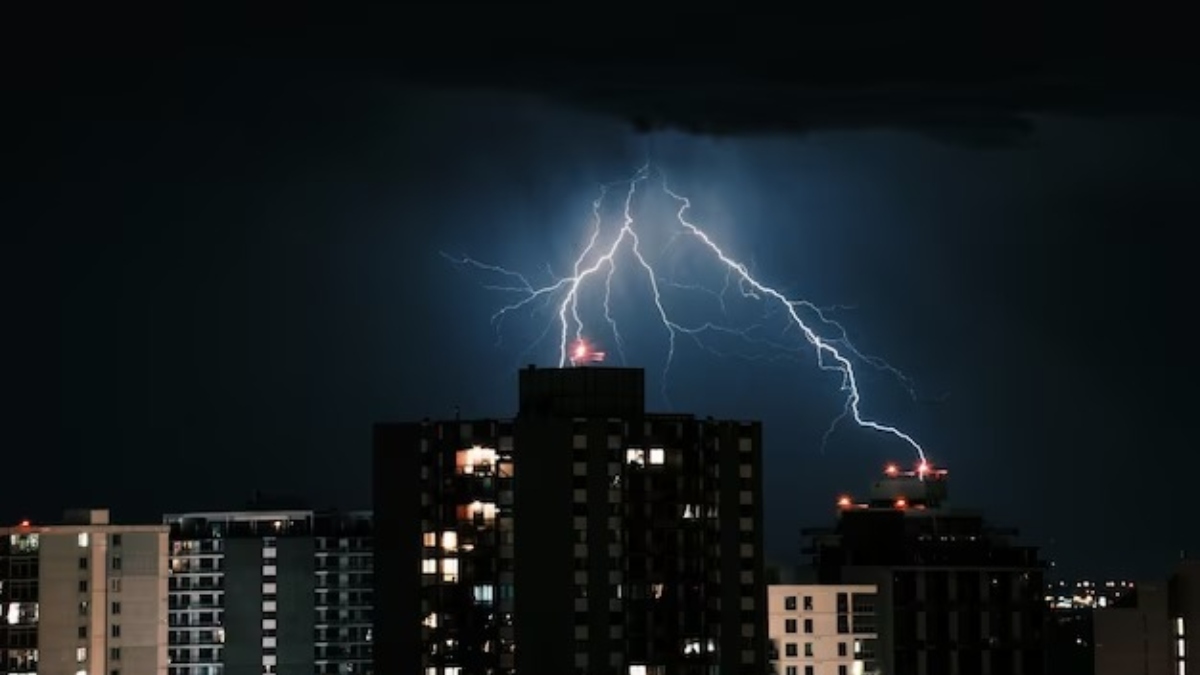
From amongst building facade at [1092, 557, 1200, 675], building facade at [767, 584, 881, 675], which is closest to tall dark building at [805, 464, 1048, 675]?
building facade at [767, 584, 881, 675]

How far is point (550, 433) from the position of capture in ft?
394

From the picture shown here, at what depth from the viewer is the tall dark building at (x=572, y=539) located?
11838 centimetres

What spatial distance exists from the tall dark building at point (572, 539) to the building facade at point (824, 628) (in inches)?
260

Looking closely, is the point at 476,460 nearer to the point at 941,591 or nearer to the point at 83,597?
the point at 941,591

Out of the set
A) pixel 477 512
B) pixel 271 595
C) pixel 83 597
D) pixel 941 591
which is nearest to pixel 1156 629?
pixel 941 591

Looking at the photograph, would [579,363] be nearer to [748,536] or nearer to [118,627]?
[748,536]

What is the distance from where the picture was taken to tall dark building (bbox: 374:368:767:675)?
4660 inches

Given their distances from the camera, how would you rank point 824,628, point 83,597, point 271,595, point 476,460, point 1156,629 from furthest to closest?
point 271,595
point 83,597
point 824,628
point 476,460
point 1156,629

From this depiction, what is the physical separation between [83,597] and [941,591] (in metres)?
40.6

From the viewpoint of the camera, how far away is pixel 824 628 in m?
130

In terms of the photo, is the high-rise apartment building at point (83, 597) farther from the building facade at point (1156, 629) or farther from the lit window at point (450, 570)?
the building facade at point (1156, 629)

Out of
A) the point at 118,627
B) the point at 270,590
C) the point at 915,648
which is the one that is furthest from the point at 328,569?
the point at 915,648

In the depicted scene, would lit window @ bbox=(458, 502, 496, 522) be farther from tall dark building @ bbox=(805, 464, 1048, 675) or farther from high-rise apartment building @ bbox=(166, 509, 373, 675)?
high-rise apartment building @ bbox=(166, 509, 373, 675)

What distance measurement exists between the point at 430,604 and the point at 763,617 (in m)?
12.2
